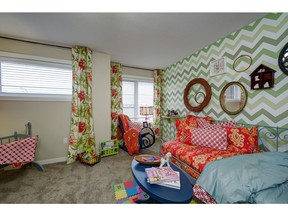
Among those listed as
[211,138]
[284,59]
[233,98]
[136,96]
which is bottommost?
[211,138]

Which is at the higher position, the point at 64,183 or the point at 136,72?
the point at 136,72

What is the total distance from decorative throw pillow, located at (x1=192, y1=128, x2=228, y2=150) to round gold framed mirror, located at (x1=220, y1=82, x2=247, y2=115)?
1.73ft

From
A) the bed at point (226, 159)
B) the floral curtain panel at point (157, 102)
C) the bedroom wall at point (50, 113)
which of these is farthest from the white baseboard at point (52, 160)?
the floral curtain panel at point (157, 102)

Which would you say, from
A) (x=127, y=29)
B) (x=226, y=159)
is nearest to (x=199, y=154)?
(x=226, y=159)

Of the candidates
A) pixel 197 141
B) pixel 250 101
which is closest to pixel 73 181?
pixel 197 141

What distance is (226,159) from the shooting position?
1.36 meters

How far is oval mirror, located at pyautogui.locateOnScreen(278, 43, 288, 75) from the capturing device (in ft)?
5.01

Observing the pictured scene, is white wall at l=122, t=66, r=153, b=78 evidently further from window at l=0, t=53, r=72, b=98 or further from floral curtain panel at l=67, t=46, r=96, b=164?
window at l=0, t=53, r=72, b=98

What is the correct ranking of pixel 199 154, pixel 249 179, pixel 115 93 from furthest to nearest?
1. pixel 115 93
2. pixel 199 154
3. pixel 249 179

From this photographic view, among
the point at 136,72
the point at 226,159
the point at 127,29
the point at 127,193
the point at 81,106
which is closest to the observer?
the point at 226,159

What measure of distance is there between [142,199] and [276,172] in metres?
1.30

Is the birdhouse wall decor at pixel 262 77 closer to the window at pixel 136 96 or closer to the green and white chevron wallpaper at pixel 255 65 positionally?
the green and white chevron wallpaper at pixel 255 65

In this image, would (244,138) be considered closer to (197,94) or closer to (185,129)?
(185,129)

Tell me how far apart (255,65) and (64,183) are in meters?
3.31
